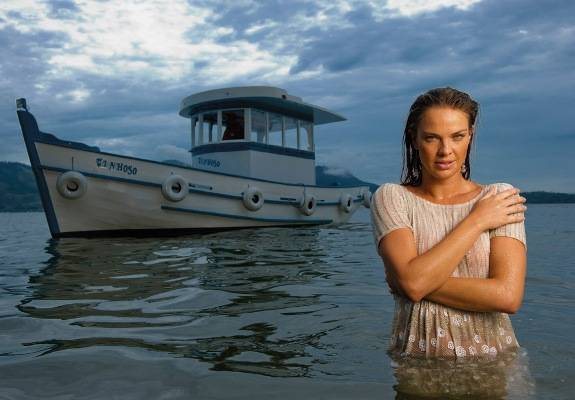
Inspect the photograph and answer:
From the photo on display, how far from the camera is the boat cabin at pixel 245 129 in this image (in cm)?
1544

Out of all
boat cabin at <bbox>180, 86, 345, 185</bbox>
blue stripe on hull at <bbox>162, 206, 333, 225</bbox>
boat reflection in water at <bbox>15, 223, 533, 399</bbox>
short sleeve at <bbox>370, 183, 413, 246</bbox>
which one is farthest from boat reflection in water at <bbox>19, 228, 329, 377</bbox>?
boat cabin at <bbox>180, 86, 345, 185</bbox>

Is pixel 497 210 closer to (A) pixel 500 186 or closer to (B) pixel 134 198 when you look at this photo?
(A) pixel 500 186

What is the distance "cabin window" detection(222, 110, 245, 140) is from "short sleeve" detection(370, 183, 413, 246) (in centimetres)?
1367

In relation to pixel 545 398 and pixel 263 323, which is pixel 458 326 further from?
pixel 263 323

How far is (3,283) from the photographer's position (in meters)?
6.58

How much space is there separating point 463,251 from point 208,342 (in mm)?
2089

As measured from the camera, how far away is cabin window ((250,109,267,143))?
15992 millimetres

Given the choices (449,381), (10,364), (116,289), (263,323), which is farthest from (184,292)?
(449,381)

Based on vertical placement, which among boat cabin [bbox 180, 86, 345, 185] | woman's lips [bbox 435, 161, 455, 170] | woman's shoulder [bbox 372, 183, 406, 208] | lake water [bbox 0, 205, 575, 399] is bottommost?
lake water [bbox 0, 205, 575, 399]

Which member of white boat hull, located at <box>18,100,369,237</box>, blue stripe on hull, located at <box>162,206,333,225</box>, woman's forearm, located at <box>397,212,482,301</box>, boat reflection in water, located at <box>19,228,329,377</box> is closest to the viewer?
woman's forearm, located at <box>397,212,482,301</box>

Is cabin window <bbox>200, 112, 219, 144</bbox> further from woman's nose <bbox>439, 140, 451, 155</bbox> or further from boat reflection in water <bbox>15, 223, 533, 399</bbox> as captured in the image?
woman's nose <bbox>439, 140, 451, 155</bbox>

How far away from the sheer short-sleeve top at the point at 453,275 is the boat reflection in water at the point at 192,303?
924mm

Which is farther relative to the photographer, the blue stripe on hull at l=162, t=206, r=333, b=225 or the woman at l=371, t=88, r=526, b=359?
the blue stripe on hull at l=162, t=206, r=333, b=225

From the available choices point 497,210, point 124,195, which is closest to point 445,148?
point 497,210
